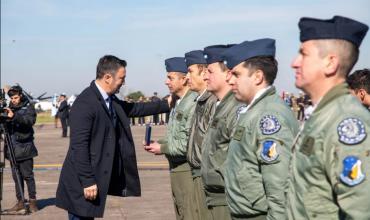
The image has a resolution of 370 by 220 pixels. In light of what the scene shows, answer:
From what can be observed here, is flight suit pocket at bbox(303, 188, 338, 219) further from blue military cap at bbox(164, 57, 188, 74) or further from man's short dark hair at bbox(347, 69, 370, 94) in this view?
blue military cap at bbox(164, 57, 188, 74)

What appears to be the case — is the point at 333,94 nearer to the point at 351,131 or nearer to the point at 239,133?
the point at 351,131

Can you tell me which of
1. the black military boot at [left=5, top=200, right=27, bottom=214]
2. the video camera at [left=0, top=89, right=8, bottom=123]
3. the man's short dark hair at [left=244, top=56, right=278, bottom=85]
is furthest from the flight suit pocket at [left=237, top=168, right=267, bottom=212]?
the black military boot at [left=5, top=200, right=27, bottom=214]

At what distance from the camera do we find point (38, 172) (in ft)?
51.6

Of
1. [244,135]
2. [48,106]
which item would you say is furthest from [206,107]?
[48,106]

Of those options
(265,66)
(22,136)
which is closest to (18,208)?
(22,136)

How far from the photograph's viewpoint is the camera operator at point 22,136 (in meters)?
10.1

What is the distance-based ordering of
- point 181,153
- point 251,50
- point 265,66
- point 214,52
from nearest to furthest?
point 265,66
point 251,50
point 214,52
point 181,153

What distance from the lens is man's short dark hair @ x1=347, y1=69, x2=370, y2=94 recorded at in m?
5.63

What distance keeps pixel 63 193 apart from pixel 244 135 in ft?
8.99

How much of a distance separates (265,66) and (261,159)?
759mm

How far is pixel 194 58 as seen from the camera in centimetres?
687

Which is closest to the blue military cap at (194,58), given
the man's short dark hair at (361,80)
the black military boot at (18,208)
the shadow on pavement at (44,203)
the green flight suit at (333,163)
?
the man's short dark hair at (361,80)

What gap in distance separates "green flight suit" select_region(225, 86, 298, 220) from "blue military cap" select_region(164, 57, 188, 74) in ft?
10.6

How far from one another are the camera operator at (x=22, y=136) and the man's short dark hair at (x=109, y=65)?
399 centimetres
